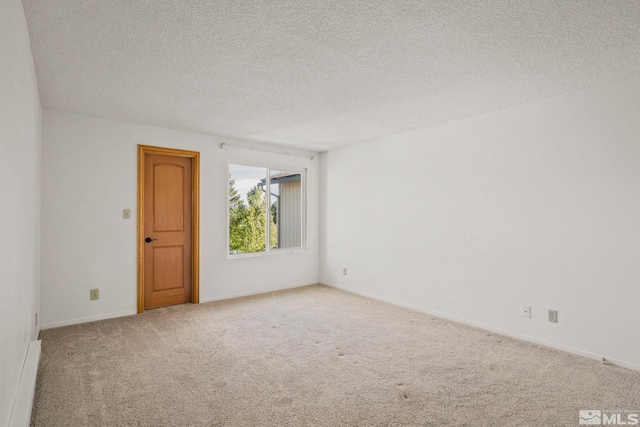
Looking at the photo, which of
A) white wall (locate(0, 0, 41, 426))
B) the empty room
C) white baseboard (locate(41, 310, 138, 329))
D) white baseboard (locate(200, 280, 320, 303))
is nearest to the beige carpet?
the empty room

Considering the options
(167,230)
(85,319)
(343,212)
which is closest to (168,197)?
(167,230)

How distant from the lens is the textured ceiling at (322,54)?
2012 mm

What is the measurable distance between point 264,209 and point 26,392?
3838mm

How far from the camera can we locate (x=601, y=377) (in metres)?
2.75

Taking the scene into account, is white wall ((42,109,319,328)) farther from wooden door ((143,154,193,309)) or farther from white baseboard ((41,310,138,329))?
wooden door ((143,154,193,309))

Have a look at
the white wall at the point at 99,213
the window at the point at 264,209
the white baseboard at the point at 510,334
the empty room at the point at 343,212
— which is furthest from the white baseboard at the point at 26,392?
the white baseboard at the point at 510,334

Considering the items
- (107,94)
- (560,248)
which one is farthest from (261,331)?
(560,248)

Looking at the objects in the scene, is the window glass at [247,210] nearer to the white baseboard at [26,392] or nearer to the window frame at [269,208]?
the window frame at [269,208]

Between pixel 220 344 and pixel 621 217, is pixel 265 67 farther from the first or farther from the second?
pixel 621 217

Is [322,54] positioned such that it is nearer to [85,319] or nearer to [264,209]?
[264,209]

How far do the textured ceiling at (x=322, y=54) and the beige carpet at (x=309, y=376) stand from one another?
7.82 ft

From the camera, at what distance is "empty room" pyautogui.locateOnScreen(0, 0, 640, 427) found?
84.6 inches

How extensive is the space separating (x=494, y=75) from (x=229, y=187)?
3716mm

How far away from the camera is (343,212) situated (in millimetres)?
5789
